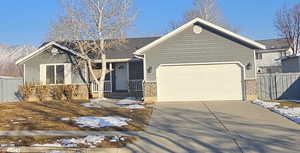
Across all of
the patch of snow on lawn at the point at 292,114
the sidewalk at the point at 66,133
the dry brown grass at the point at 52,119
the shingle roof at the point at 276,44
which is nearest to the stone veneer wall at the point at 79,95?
the dry brown grass at the point at 52,119

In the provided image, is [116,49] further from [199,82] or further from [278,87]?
[278,87]

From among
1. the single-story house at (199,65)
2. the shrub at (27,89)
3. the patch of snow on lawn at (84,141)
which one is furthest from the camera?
the shrub at (27,89)

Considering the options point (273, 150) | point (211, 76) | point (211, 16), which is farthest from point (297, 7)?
point (273, 150)

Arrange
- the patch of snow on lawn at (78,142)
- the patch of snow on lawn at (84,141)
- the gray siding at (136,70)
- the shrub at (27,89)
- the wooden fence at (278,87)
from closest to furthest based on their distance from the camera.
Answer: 1. the patch of snow on lawn at (78,142)
2. the patch of snow on lawn at (84,141)
3. the wooden fence at (278,87)
4. the shrub at (27,89)
5. the gray siding at (136,70)

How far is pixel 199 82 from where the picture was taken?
15289mm

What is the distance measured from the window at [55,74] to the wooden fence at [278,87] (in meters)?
12.7

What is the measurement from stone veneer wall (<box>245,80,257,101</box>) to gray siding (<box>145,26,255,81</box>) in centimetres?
31

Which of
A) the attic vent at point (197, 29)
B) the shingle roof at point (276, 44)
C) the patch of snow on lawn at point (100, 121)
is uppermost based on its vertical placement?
the shingle roof at point (276, 44)

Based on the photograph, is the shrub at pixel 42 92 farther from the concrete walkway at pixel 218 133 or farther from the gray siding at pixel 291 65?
the gray siding at pixel 291 65

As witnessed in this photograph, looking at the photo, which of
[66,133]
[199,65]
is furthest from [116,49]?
[66,133]

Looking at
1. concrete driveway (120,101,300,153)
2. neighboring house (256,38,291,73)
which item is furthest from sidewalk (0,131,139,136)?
neighboring house (256,38,291,73)

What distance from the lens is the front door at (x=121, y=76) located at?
64.5ft

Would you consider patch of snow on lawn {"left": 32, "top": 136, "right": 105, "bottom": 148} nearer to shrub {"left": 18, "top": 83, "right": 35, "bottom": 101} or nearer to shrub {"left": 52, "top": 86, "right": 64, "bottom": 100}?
shrub {"left": 52, "top": 86, "right": 64, "bottom": 100}

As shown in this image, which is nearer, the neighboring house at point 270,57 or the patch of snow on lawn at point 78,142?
the patch of snow on lawn at point 78,142
